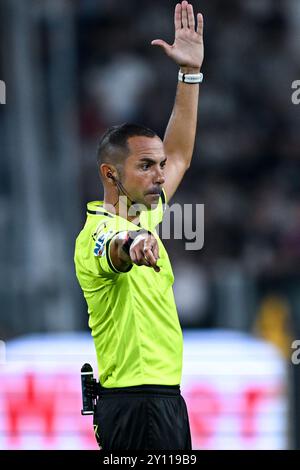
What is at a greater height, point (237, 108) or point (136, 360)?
point (237, 108)

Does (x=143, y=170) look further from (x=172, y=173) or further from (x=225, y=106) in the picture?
(x=225, y=106)

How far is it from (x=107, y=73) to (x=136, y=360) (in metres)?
7.64

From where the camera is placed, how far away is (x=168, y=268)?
4.69m

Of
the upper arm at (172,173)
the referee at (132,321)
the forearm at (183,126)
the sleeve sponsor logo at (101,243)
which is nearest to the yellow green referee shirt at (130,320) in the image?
the referee at (132,321)

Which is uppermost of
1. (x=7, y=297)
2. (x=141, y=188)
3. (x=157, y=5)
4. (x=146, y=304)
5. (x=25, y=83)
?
(x=157, y=5)

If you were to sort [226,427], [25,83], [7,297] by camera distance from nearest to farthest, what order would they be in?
[226,427]
[7,297]
[25,83]

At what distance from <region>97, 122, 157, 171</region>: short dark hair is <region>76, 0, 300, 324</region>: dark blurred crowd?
20.0ft

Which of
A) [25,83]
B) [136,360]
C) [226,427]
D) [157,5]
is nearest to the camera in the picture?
[136,360]

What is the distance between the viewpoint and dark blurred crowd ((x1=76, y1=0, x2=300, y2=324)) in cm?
1109

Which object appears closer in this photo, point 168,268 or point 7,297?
point 168,268

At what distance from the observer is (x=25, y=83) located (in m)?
10.5

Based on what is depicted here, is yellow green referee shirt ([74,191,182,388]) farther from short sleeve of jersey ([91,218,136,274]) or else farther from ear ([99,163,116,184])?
ear ([99,163,116,184])

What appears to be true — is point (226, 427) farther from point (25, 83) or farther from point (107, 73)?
point (107, 73)

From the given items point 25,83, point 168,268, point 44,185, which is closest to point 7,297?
point 44,185
